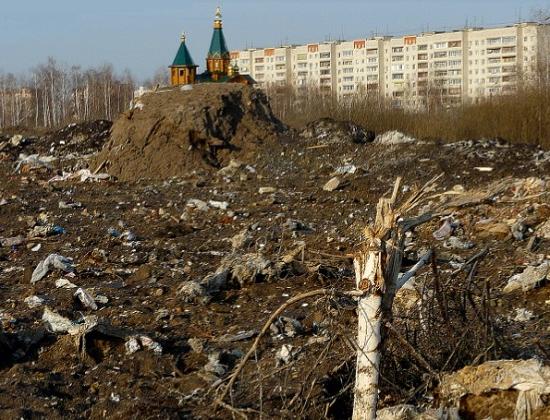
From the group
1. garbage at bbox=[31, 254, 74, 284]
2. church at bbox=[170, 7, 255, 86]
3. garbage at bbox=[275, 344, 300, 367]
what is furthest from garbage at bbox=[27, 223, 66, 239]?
church at bbox=[170, 7, 255, 86]

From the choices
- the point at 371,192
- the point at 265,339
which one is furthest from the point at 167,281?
the point at 371,192

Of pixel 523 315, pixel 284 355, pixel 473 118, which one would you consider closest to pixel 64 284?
pixel 284 355

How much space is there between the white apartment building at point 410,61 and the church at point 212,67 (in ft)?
81.3

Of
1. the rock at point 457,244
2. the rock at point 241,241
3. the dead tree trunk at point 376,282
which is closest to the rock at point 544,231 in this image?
the rock at point 457,244

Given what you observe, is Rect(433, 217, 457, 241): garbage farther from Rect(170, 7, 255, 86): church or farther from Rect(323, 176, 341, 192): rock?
Rect(170, 7, 255, 86): church

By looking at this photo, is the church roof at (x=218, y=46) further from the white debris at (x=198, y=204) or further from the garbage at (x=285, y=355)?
the garbage at (x=285, y=355)

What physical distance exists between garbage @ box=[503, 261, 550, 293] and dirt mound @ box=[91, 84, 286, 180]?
8.45 meters

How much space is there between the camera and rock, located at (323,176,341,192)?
453 inches

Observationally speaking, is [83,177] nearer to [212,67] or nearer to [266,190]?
[266,190]

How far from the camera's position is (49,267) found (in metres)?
7.28

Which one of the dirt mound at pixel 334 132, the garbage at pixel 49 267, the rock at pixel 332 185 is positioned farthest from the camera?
the dirt mound at pixel 334 132

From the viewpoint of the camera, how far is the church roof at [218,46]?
87.5ft

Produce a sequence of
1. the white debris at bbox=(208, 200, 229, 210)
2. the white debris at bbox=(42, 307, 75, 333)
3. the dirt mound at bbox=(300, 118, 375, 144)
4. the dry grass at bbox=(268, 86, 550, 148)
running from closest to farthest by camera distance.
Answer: the white debris at bbox=(42, 307, 75, 333), the white debris at bbox=(208, 200, 229, 210), the dirt mound at bbox=(300, 118, 375, 144), the dry grass at bbox=(268, 86, 550, 148)

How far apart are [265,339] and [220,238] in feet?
12.5
